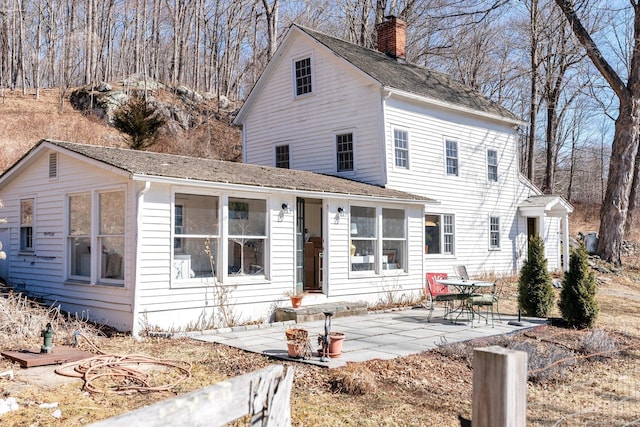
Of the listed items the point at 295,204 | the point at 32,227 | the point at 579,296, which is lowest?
the point at 579,296

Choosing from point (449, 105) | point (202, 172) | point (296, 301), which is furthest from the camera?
point (449, 105)

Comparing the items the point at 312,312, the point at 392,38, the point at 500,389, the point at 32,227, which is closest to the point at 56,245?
the point at 32,227

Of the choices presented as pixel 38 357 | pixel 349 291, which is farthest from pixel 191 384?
pixel 349 291

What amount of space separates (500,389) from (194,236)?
8.46 metres

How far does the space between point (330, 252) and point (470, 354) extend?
17.3 feet

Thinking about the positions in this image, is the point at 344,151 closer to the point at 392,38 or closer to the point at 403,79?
the point at 403,79

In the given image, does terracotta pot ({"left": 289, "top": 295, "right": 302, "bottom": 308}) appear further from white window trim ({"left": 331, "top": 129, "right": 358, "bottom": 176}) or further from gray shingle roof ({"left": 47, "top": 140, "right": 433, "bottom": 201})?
white window trim ({"left": 331, "top": 129, "right": 358, "bottom": 176})

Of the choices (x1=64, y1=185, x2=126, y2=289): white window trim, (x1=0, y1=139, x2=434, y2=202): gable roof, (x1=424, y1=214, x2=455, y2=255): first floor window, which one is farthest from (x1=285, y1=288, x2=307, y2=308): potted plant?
(x1=424, y1=214, x2=455, y2=255): first floor window

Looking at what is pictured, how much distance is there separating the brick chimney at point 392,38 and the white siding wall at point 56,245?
1356cm

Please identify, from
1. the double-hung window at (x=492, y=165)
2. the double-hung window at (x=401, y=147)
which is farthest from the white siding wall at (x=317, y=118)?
the double-hung window at (x=492, y=165)

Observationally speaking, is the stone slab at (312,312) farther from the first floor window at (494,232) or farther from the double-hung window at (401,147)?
the first floor window at (494,232)

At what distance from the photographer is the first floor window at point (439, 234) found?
1777cm

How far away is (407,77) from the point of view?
18469mm

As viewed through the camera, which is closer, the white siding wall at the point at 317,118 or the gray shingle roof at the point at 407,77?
the white siding wall at the point at 317,118
